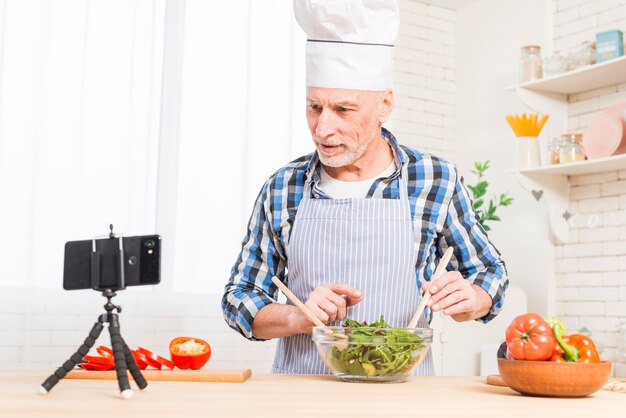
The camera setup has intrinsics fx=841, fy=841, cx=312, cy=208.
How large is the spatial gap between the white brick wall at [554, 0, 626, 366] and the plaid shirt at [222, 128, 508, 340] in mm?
2007

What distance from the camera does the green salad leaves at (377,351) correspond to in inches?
68.2

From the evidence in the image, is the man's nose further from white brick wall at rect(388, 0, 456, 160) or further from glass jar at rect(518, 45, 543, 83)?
white brick wall at rect(388, 0, 456, 160)

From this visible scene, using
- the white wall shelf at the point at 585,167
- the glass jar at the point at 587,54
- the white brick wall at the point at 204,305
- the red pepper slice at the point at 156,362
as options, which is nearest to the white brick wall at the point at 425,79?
the white brick wall at the point at 204,305

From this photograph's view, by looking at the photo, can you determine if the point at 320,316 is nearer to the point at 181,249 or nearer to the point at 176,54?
the point at 181,249

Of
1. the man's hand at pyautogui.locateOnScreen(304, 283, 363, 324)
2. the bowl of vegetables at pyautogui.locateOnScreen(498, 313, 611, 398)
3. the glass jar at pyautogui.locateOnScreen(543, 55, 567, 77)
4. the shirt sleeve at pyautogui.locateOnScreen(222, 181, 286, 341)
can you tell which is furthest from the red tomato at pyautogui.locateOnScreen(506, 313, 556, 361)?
the glass jar at pyautogui.locateOnScreen(543, 55, 567, 77)

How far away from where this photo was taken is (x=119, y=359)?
143 centimetres

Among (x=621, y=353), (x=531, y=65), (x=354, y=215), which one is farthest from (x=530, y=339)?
(x=531, y=65)

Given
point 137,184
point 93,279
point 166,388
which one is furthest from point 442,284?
point 137,184

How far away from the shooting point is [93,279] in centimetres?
144

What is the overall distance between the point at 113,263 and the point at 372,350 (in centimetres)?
59

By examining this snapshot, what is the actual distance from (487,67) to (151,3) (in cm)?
206

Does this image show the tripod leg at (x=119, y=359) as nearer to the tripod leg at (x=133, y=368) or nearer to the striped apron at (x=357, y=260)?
the tripod leg at (x=133, y=368)

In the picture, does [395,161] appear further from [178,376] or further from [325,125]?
[178,376]

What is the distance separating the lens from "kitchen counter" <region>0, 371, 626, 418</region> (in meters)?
1.27
